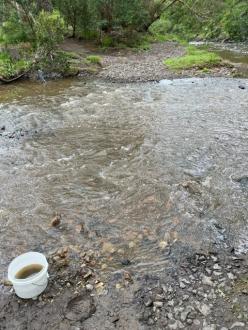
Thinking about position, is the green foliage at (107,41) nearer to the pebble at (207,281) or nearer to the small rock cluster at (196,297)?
the small rock cluster at (196,297)

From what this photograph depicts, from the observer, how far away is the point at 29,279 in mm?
3754

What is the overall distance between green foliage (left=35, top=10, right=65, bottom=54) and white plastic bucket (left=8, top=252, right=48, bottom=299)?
12595 millimetres

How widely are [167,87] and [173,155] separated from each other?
646 centimetres

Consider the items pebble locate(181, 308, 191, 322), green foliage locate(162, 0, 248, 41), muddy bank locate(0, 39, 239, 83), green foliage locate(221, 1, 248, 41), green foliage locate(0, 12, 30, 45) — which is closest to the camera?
pebble locate(181, 308, 191, 322)

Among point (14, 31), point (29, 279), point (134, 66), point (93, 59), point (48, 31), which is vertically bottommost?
point (134, 66)

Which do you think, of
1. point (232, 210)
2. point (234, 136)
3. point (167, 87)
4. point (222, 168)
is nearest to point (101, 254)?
point (232, 210)

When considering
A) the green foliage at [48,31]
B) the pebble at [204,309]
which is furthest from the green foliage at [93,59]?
the pebble at [204,309]

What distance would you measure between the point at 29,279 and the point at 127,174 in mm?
3332

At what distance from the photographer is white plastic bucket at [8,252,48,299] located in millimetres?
3739

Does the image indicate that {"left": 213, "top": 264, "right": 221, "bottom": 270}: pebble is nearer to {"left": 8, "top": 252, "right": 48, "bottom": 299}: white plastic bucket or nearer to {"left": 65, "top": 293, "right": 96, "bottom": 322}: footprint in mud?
{"left": 65, "top": 293, "right": 96, "bottom": 322}: footprint in mud

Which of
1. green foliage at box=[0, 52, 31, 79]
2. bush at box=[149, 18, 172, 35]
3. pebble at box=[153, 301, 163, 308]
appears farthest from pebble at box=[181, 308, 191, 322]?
bush at box=[149, 18, 172, 35]

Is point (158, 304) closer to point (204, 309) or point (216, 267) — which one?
point (204, 309)

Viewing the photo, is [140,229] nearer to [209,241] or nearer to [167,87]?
[209,241]

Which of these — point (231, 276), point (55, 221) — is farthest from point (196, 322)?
point (55, 221)
